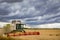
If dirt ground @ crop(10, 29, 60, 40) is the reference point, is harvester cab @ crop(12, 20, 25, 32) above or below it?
above

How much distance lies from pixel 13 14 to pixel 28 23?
0.93 ft

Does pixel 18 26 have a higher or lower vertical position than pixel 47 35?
higher

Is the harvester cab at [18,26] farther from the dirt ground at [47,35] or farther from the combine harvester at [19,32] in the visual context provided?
the dirt ground at [47,35]

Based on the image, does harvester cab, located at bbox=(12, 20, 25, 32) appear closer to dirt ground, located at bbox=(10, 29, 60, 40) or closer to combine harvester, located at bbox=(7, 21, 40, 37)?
combine harvester, located at bbox=(7, 21, 40, 37)

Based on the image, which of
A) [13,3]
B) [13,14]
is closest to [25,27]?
[13,14]

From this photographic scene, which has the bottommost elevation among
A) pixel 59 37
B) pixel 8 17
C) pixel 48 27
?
pixel 59 37

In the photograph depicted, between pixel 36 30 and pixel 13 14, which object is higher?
pixel 13 14

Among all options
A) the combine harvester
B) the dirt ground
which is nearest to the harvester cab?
the combine harvester

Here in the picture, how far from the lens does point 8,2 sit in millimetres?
2529

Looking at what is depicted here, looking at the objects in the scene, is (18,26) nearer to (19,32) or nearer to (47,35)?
(19,32)

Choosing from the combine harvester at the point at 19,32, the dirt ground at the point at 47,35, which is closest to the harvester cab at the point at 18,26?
the combine harvester at the point at 19,32

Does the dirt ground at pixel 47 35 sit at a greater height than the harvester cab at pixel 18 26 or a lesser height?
lesser

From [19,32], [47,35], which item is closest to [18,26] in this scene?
[19,32]

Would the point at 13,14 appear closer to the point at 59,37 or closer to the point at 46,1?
the point at 46,1
